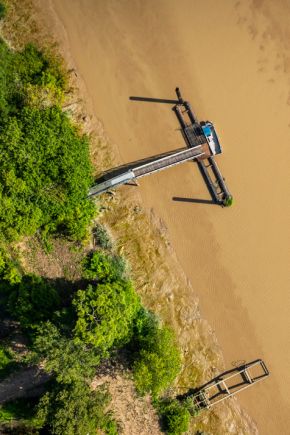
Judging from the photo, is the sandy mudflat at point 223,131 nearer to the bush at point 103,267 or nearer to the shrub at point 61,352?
the bush at point 103,267

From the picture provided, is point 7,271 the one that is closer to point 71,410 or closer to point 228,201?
point 71,410

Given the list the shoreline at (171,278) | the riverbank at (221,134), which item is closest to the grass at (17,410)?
the shoreline at (171,278)

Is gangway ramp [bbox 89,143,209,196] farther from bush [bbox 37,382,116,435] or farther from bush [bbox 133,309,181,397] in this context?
bush [bbox 37,382,116,435]

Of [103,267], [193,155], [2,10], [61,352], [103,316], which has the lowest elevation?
[61,352]

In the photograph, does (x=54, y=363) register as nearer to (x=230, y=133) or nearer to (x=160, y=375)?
(x=160, y=375)

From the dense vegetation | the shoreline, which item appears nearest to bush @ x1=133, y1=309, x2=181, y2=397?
the shoreline

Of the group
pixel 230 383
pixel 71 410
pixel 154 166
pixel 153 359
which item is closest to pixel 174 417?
pixel 230 383
